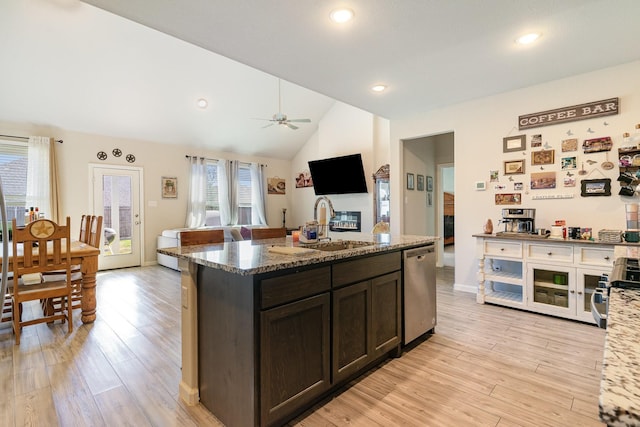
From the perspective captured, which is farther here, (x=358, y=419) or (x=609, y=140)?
(x=609, y=140)

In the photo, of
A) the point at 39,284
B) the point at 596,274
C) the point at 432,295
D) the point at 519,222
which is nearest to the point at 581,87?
the point at 519,222

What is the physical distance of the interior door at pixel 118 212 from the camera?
588 cm

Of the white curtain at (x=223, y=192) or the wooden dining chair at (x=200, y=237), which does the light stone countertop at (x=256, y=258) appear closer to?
the wooden dining chair at (x=200, y=237)

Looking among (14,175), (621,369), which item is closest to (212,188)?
(14,175)

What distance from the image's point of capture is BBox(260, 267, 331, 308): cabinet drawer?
1523 millimetres

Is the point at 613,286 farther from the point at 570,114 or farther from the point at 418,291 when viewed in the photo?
the point at 570,114

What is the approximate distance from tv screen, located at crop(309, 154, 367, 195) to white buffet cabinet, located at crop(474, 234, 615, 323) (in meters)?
3.47

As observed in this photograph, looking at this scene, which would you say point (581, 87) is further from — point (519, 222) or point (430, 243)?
point (430, 243)

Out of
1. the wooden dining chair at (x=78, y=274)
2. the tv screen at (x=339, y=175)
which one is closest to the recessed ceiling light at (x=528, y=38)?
the tv screen at (x=339, y=175)

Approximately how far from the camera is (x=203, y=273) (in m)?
1.83

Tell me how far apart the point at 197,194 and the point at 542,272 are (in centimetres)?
644

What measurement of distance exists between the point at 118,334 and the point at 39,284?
3.03ft

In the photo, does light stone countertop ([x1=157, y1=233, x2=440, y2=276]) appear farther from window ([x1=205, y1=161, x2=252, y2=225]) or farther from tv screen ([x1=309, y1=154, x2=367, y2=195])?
window ([x1=205, y1=161, x2=252, y2=225])

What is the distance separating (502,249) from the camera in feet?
11.9
